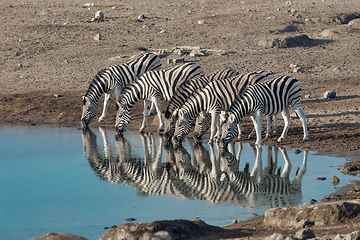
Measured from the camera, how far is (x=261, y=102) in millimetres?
13180

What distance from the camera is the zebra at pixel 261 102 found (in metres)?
13.1

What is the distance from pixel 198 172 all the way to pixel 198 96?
2720 mm

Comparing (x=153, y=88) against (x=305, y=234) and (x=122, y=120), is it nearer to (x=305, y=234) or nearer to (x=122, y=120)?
(x=122, y=120)

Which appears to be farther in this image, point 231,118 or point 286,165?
point 231,118

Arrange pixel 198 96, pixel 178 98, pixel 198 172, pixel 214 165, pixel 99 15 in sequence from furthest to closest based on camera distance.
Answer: pixel 99 15
pixel 178 98
pixel 198 96
pixel 214 165
pixel 198 172

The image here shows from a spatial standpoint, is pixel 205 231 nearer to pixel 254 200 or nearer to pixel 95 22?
pixel 254 200

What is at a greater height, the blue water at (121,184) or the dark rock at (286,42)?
the dark rock at (286,42)

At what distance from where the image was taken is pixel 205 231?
298 inches

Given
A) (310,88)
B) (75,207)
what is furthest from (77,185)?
(310,88)

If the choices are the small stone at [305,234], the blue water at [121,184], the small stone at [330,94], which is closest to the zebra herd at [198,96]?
the blue water at [121,184]

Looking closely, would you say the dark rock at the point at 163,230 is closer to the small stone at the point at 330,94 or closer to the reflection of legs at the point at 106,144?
the reflection of legs at the point at 106,144

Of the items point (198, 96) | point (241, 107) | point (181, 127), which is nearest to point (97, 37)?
point (181, 127)

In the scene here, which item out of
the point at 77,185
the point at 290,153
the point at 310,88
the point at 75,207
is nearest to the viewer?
the point at 75,207

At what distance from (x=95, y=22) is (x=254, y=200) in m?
20.0
